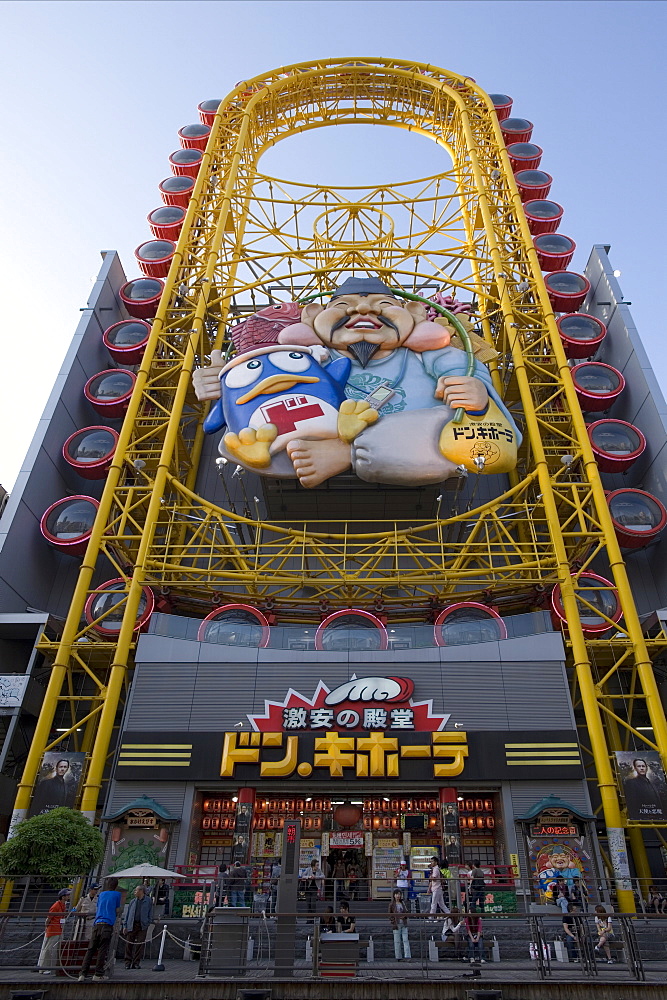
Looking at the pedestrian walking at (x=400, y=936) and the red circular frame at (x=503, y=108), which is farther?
the red circular frame at (x=503, y=108)

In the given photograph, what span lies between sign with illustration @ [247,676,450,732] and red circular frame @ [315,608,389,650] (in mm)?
1813

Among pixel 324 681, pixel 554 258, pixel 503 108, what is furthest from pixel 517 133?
pixel 324 681

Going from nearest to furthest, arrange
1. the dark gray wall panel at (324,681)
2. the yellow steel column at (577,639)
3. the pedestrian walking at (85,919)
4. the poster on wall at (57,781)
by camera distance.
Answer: the pedestrian walking at (85,919)
the yellow steel column at (577,639)
the poster on wall at (57,781)
the dark gray wall panel at (324,681)

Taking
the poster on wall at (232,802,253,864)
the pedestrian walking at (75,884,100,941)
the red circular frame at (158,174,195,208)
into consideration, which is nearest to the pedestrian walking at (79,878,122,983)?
the pedestrian walking at (75,884,100,941)

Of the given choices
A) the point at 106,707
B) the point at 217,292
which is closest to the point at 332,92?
the point at 217,292

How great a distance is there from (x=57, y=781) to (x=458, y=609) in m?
14.4

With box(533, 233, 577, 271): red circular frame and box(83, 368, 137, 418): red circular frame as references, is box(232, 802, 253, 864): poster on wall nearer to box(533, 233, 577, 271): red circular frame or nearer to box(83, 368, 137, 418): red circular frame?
box(83, 368, 137, 418): red circular frame

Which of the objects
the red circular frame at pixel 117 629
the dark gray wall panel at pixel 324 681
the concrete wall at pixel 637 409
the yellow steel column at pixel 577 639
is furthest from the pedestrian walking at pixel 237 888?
the concrete wall at pixel 637 409

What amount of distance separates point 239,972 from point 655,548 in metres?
25.9

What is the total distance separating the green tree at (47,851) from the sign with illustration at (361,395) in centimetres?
1553

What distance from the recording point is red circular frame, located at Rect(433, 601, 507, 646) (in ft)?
83.8

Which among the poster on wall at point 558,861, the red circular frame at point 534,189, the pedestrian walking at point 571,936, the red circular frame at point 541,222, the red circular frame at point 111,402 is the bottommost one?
the pedestrian walking at point 571,936

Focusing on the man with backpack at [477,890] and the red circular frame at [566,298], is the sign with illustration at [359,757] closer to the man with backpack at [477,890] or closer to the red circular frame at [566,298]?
the man with backpack at [477,890]

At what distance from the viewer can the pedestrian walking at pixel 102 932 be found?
12.3 meters
